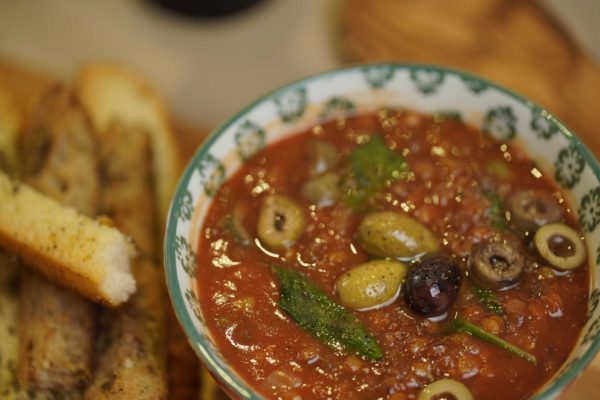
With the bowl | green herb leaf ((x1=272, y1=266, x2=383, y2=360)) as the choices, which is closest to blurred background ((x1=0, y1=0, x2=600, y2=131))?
the bowl

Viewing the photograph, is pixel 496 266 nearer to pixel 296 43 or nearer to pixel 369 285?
pixel 369 285

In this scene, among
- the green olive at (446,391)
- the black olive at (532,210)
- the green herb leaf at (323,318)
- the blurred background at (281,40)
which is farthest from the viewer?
the blurred background at (281,40)

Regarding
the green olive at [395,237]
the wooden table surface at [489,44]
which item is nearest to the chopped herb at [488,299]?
the green olive at [395,237]

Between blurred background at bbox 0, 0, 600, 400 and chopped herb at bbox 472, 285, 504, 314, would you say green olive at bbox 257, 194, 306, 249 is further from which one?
blurred background at bbox 0, 0, 600, 400

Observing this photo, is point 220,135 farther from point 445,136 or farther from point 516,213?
point 516,213

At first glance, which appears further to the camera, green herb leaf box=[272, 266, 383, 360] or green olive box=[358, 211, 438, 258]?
green olive box=[358, 211, 438, 258]

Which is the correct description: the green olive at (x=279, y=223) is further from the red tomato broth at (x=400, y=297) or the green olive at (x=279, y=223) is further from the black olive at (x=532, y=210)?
the black olive at (x=532, y=210)

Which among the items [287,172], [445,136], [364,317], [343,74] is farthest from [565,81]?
[364,317]

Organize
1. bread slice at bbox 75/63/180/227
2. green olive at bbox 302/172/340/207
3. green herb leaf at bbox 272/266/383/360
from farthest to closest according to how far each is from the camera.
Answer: bread slice at bbox 75/63/180/227 → green olive at bbox 302/172/340/207 → green herb leaf at bbox 272/266/383/360
